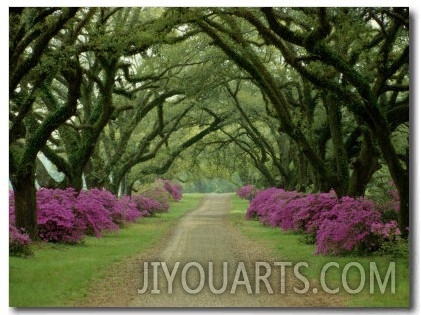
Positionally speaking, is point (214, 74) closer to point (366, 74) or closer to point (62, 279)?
point (366, 74)

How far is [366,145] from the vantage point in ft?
49.8

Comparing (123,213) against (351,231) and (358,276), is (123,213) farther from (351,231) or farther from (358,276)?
(358,276)

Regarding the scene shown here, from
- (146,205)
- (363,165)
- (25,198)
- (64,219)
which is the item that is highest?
(363,165)

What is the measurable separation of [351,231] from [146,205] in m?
19.2

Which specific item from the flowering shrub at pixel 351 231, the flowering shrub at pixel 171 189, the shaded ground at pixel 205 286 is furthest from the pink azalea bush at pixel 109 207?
the flowering shrub at pixel 171 189

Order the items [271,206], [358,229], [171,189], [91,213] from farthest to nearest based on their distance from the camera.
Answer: [171,189] < [271,206] < [91,213] < [358,229]

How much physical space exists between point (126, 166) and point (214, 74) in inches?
236

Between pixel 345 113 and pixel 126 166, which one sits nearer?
pixel 345 113

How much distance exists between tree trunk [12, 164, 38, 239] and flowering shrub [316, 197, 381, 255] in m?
6.29

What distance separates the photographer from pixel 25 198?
1491cm

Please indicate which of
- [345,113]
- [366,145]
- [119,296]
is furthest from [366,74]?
[119,296]

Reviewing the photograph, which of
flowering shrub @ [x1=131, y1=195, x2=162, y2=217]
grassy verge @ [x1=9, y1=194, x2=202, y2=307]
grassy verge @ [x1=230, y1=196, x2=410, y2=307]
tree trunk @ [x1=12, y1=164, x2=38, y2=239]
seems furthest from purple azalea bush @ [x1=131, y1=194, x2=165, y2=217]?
grassy verge @ [x1=230, y1=196, x2=410, y2=307]

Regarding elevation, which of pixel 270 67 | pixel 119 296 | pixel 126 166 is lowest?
pixel 119 296

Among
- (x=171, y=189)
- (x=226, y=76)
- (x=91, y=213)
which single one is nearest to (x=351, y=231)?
(x=91, y=213)
